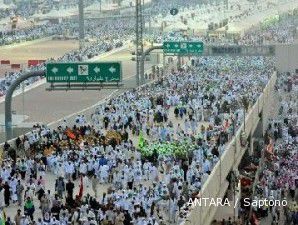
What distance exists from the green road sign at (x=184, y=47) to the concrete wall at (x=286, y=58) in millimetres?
7971

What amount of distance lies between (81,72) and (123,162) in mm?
9270

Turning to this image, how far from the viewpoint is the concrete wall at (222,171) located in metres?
22.6

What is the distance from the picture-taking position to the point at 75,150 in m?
28.5

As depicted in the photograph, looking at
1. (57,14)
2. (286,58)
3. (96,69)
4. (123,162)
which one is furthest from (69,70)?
(57,14)

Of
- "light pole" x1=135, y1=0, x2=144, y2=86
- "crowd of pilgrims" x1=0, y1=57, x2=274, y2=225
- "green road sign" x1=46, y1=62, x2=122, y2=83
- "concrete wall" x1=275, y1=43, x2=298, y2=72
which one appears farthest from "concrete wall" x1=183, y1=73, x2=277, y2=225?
"concrete wall" x1=275, y1=43, x2=298, y2=72

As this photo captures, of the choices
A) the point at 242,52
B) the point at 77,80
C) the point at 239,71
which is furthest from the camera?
the point at 242,52

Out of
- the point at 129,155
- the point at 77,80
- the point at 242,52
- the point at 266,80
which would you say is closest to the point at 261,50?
the point at 242,52

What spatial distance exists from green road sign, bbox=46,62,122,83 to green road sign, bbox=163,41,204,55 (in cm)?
2336

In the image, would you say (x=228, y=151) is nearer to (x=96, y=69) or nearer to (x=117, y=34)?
(x=96, y=69)

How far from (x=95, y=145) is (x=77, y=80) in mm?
7224

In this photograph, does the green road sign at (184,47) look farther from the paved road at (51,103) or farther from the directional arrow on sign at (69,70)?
the directional arrow on sign at (69,70)

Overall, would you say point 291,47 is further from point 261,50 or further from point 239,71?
point 239,71

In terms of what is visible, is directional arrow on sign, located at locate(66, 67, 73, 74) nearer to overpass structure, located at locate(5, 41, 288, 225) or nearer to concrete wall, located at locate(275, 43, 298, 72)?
overpass structure, located at locate(5, 41, 288, 225)

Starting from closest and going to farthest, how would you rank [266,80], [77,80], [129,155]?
[129,155], [77,80], [266,80]
